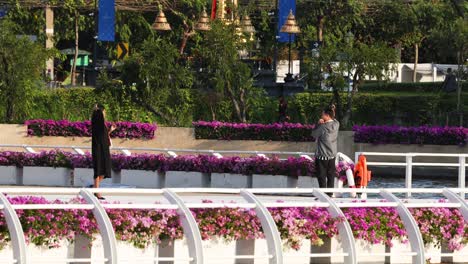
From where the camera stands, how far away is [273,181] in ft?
99.1

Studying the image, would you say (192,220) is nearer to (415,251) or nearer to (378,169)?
(415,251)

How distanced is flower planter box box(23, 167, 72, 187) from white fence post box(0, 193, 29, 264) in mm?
18330

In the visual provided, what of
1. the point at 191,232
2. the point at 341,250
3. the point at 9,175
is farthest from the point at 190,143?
the point at 191,232

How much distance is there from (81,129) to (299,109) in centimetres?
995

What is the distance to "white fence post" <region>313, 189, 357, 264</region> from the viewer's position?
16.3 meters

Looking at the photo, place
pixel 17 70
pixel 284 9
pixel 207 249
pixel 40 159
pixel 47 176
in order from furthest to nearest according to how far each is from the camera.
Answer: pixel 284 9
pixel 17 70
pixel 40 159
pixel 47 176
pixel 207 249

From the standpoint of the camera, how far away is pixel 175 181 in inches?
1261

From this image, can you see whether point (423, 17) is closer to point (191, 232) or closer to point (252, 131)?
point (252, 131)

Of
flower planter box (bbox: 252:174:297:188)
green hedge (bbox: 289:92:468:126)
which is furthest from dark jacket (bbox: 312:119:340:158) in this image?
green hedge (bbox: 289:92:468:126)

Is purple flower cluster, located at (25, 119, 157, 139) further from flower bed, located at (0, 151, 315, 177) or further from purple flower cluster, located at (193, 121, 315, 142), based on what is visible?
flower bed, located at (0, 151, 315, 177)

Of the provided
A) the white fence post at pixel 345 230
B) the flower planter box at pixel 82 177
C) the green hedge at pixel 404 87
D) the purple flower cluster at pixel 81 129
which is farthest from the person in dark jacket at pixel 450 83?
the white fence post at pixel 345 230

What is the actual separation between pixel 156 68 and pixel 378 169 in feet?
26.2

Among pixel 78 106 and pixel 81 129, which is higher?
pixel 78 106

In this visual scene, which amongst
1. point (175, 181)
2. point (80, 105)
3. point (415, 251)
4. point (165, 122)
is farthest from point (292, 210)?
point (80, 105)
